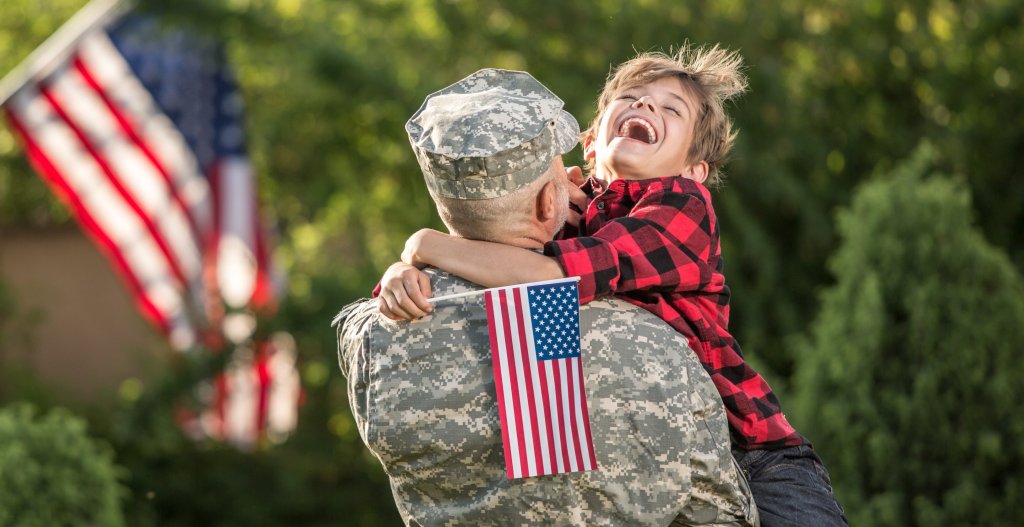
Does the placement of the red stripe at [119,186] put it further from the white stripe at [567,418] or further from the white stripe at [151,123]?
the white stripe at [567,418]

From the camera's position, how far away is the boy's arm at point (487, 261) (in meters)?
2.46

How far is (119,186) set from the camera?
332 inches

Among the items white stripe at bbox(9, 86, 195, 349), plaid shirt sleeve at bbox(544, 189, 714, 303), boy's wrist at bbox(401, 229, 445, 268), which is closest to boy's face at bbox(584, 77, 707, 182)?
plaid shirt sleeve at bbox(544, 189, 714, 303)

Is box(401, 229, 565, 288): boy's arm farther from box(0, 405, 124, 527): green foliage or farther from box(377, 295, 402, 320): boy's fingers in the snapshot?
box(0, 405, 124, 527): green foliage

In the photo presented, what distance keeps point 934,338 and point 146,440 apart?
518 cm

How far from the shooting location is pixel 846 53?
8.98m

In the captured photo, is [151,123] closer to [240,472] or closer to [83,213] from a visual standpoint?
[83,213]

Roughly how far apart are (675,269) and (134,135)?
6737 mm

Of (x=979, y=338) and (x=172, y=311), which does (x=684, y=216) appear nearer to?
(x=979, y=338)

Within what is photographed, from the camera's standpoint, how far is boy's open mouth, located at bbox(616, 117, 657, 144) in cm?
281

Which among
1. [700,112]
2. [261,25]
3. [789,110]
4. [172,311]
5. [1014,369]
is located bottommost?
[1014,369]

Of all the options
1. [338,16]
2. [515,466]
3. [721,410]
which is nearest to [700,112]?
[721,410]

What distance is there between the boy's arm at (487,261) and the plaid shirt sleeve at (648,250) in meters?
0.04

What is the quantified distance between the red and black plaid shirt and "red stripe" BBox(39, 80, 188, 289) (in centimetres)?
616
